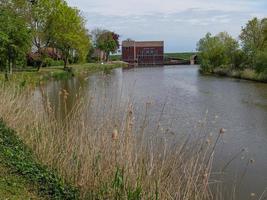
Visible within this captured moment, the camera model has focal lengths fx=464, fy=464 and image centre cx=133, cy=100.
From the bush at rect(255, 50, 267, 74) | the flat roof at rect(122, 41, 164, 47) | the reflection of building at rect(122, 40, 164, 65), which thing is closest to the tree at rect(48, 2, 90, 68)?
the bush at rect(255, 50, 267, 74)

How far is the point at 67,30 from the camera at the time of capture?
44.7 meters

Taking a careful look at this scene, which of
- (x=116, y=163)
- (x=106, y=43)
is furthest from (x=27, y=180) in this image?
(x=106, y=43)

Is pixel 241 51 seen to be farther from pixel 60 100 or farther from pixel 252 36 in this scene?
pixel 60 100

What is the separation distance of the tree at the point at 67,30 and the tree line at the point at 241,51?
55.0ft

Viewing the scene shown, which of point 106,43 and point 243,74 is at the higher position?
point 106,43

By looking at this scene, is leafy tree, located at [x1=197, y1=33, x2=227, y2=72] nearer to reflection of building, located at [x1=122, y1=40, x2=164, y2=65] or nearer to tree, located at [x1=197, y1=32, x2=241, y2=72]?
tree, located at [x1=197, y1=32, x2=241, y2=72]

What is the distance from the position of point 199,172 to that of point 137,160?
862 mm

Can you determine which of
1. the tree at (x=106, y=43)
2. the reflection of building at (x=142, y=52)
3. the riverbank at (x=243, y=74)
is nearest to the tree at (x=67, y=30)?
the riverbank at (x=243, y=74)

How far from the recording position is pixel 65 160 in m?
7.08

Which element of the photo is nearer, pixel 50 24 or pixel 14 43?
pixel 14 43

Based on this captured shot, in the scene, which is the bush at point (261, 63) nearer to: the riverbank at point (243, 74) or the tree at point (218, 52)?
the riverbank at point (243, 74)

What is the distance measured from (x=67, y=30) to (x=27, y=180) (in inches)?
1560

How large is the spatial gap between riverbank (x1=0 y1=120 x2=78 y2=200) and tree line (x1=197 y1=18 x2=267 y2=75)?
→ 1366 inches

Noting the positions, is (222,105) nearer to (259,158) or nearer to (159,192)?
(259,158)
